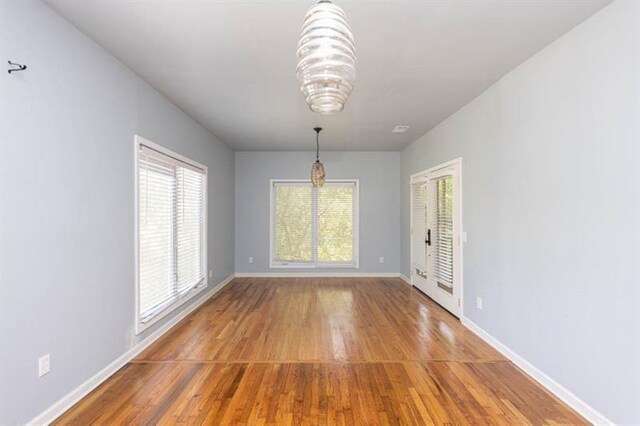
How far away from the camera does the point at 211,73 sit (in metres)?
2.98

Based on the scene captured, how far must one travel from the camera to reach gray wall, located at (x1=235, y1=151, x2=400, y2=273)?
264 inches

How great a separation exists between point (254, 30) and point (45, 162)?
1.69 m

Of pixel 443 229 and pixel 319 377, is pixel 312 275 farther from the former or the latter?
pixel 319 377

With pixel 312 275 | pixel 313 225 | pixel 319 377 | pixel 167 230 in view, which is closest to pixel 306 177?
pixel 313 225

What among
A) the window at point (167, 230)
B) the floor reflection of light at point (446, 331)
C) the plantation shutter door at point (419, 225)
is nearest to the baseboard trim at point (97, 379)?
the window at point (167, 230)

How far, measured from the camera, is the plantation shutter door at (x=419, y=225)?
17.7 ft

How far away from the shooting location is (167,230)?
12.5ft

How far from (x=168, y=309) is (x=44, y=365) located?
1684 millimetres

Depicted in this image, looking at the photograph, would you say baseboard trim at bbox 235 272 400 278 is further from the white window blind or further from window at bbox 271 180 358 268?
the white window blind

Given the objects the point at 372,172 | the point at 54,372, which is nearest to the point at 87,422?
the point at 54,372

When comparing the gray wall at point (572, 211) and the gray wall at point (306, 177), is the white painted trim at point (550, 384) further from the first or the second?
the gray wall at point (306, 177)

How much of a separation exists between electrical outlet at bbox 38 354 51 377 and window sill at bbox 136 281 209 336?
100 centimetres

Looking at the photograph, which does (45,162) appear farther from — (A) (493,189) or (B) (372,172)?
(B) (372,172)

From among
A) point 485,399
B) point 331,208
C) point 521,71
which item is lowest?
point 485,399
